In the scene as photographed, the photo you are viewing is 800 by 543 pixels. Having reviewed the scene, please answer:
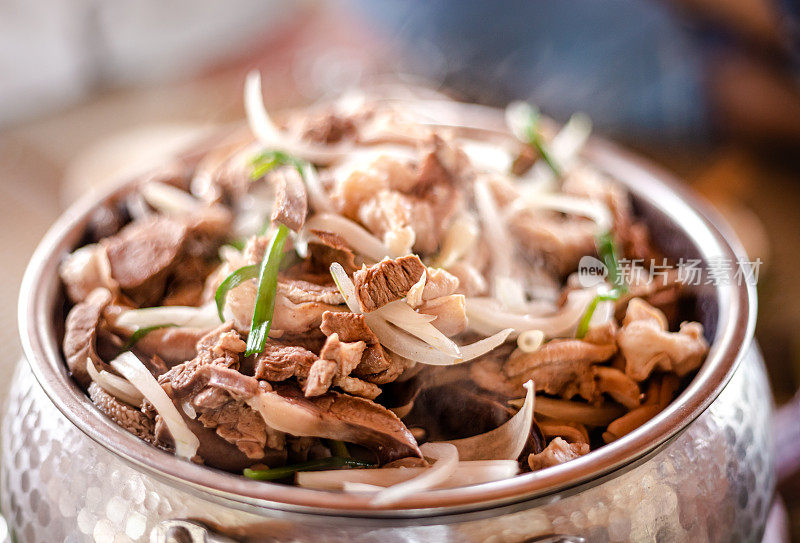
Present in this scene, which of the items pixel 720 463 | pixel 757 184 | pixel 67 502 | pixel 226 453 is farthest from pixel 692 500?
pixel 757 184

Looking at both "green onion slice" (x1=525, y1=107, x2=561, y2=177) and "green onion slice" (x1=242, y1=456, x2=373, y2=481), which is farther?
"green onion slice" (x1=525, y1=107, x2=561, y2=177)

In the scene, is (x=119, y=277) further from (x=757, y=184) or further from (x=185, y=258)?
(x=757, y=184)

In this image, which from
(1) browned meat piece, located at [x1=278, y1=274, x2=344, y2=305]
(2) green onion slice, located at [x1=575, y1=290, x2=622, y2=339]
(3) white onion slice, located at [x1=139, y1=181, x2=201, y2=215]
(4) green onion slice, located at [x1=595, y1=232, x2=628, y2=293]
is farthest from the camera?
(3) white onion slice, located at [x1=139, y1=181, x2=201, y2=215]

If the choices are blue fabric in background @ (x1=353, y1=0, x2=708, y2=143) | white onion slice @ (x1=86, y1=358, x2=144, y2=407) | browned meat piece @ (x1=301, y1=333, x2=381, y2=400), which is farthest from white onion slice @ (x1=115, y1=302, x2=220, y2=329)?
blue fabric in background @ (x1=353, y1=0, x2=708, y2=143)

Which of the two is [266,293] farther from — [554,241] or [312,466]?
[554,241]

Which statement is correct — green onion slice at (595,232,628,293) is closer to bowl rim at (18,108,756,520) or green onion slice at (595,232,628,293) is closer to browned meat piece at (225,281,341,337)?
bowl rim at (18,108,756,520)

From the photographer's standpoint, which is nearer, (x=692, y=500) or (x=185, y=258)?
(x=692, y=500)

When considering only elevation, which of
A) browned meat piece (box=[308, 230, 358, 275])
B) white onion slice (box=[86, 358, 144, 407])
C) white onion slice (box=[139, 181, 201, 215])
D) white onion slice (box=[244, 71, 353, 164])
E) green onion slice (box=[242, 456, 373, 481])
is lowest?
green onion slice (box=[242, 456, 373, 481])
